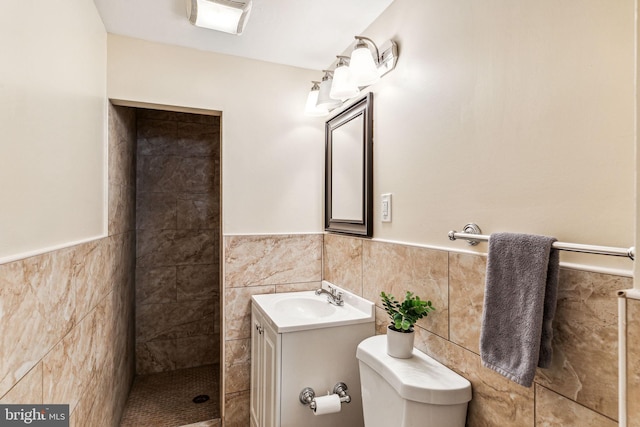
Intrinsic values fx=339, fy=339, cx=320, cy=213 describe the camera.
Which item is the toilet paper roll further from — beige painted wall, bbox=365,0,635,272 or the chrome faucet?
beige painted wall, bbox=365,0,635,272

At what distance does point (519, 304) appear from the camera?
85cm

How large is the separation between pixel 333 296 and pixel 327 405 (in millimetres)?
A: 594

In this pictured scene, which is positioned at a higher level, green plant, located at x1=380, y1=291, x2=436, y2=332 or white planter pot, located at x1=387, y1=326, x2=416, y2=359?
green plant, located at x1=380, y1=291, x2=436, y2=332

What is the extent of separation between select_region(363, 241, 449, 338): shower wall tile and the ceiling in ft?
3.66

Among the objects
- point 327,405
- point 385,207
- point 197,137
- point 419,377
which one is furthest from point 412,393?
point 197,137

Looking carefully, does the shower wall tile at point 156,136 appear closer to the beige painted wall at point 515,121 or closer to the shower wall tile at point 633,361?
the beige painted wall at point 515,121

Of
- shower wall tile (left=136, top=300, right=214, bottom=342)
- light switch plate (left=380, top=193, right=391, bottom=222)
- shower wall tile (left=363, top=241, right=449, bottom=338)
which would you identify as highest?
light switch plate (left=380, top=193, right=391, bottom=222)

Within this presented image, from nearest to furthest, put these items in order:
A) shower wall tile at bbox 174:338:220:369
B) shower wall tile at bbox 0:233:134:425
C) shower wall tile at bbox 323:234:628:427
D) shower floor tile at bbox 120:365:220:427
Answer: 1. shower wall tile at bbox 323:234:628:427
2. shower wall tile at bbox 0:233:134:425
3. shower floor tile at bbox 120:365:220:427
4. shower wall tile at bbox 174:338:220:369

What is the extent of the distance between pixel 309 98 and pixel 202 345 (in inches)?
90.4

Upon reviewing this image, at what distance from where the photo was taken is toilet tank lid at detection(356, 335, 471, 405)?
1.03 meters

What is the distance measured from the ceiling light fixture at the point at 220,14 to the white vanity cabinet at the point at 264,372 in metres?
1.47

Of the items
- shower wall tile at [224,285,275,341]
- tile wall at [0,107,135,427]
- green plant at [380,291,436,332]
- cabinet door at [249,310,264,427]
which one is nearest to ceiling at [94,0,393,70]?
tile wall at [0,107,135,427]

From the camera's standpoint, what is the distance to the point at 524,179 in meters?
0.94

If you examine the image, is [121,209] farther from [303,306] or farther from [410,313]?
[410,313]
